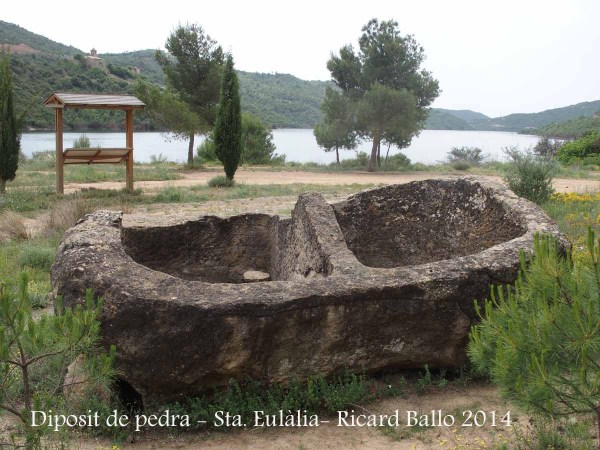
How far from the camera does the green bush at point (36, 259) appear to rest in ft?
24.6

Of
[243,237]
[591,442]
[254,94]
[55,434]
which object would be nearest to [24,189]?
[243,237]

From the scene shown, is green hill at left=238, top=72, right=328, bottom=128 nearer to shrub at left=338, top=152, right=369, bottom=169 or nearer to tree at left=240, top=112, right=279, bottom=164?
tree at left=240, top=112, right=279, bottom=164

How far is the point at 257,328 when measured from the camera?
146 inches

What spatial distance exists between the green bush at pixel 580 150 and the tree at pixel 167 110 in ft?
57.8

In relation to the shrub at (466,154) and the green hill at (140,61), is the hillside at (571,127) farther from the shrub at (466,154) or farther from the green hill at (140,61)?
the green hill at (140,61)

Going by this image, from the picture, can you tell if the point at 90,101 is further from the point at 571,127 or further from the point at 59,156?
the point at 571,127

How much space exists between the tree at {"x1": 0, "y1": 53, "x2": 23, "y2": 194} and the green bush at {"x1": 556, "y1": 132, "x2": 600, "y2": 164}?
24.1 meters

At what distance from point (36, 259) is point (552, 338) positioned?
6672 millimetres

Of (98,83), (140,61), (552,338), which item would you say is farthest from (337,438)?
(140,61)

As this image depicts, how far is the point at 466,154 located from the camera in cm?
3478

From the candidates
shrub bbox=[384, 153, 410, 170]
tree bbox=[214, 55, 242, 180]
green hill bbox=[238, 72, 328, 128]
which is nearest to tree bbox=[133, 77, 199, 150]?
tree bbox=[214, 55, 242, 180]

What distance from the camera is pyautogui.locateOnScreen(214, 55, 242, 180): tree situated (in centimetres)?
1902

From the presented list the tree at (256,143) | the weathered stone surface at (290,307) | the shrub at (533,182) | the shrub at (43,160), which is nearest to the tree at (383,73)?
the tree at (256,143)

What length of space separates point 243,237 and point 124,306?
257 cm
